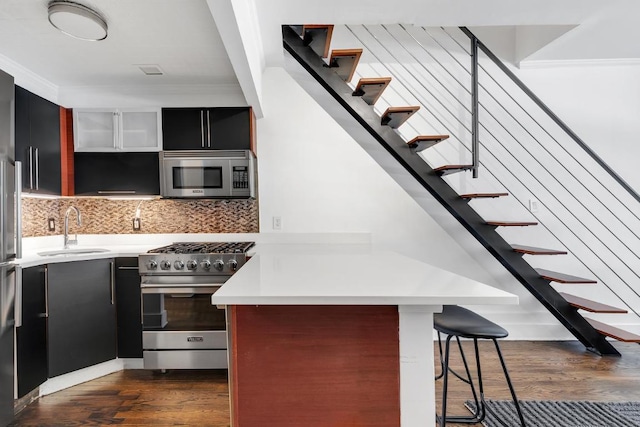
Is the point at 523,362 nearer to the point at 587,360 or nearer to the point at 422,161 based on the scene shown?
the point at 587,360

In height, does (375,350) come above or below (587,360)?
above

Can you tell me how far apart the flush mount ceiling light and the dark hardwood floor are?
2273 millimetres

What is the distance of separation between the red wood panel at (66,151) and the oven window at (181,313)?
1.22m

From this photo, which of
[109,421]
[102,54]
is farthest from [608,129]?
[109,421]

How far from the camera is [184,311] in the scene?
2.52m

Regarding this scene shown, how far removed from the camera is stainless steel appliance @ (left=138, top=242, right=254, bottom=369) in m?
2.49

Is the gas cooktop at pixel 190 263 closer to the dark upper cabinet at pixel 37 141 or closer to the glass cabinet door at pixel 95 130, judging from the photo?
the dark upper cabinet at pixel 37 141

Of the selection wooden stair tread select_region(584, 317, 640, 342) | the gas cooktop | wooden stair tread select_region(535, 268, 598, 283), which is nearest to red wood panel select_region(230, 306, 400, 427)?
the gas cooktop

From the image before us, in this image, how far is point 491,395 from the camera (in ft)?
7.19

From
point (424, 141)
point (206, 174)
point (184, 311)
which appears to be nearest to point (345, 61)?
point (424, 141)

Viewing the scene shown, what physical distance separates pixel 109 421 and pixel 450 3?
335cm

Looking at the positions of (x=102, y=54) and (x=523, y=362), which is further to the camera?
(x=523, y=362)

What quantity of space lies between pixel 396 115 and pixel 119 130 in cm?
232

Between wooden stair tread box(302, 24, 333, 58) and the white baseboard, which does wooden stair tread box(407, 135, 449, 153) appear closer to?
wooden stair tread box(302, 24, 333, 58)
